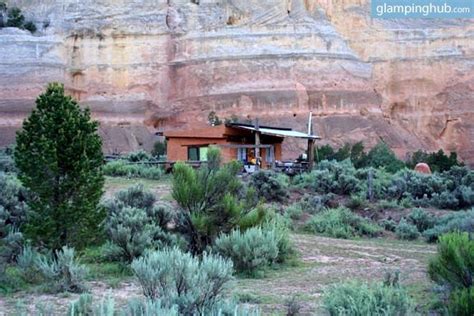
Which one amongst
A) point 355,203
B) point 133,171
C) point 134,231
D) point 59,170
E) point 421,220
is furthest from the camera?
point 133,171

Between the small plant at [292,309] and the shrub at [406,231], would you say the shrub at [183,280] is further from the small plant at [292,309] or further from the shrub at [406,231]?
the shrub at [406,231]

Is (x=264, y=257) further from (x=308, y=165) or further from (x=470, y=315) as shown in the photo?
(x=308, y=165)

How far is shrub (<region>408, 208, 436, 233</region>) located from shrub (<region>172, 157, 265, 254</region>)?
766 centimetres

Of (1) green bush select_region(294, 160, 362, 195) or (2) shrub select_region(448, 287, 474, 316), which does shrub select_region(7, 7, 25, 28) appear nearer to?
(1) green bush select_region(294, 160, 362, 195)

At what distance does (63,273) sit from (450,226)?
9870 millimetres

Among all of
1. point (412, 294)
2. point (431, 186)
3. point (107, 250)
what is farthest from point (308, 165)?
point (412, 294)

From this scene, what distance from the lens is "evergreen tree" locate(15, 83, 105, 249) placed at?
10391 millimetres

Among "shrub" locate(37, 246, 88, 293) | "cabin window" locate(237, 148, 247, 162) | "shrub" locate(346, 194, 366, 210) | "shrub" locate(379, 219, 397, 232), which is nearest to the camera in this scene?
"shrub" locate(37, 246, 88, 293)

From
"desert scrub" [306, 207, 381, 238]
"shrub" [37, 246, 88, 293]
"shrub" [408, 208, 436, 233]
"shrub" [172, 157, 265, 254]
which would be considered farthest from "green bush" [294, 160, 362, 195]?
"shrub" [37, 246, 88, 293]

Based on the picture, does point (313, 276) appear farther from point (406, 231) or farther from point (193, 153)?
point (193, 153)

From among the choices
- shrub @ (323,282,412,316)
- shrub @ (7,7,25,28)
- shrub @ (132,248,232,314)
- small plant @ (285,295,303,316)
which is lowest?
small plant @ (285,295,303,316)

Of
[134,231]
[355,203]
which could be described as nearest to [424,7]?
[355,203]

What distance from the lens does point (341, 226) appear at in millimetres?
18250

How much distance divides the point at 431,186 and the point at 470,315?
18.8m
